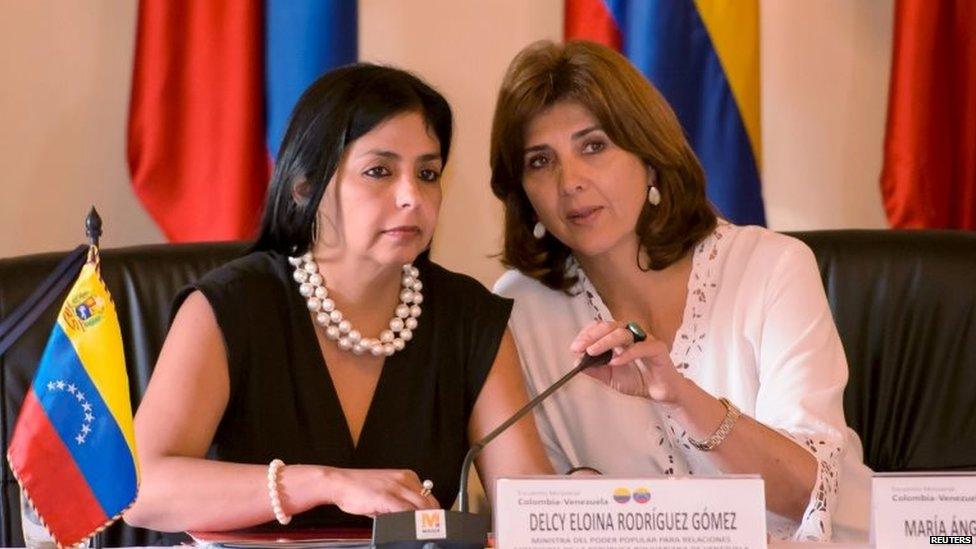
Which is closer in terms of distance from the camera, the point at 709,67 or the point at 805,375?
the point at 805,375

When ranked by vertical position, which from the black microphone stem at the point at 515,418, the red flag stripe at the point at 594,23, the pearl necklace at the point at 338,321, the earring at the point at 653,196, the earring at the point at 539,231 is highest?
the red flag stripe at the point at 594,23

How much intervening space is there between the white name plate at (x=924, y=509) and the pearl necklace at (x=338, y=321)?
35.1 inches

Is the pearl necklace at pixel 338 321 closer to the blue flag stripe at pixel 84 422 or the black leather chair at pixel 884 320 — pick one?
the black leather chair at pixel 884 320

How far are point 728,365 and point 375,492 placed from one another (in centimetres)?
82

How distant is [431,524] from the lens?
1627mm

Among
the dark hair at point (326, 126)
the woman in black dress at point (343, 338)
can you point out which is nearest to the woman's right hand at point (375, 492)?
the woman in black dress at point (343, 338)

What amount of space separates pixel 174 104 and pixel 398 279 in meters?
0.92

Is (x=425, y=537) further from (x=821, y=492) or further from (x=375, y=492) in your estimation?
(x=821, y=492)

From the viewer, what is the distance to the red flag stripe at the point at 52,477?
1.62m

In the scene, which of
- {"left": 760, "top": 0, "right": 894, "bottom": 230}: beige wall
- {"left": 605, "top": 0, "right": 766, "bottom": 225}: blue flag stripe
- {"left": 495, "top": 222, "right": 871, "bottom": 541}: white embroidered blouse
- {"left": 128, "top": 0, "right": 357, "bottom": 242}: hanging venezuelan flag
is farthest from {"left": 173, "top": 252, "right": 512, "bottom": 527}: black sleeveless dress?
{"left": 760, "top": 0, "right": 894, "bottom": 230}: beige wall

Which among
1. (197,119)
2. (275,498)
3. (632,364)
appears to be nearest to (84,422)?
(275,498)

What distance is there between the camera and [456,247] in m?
3.28

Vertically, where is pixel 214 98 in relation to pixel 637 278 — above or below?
above

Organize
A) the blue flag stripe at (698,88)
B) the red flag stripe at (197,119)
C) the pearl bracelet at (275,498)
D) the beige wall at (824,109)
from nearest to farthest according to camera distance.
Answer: the pearl bracelet at (275,498), the red flag stripe at (197,119), the blue flag stripe at (698,88), the beige wall at (824,109)
